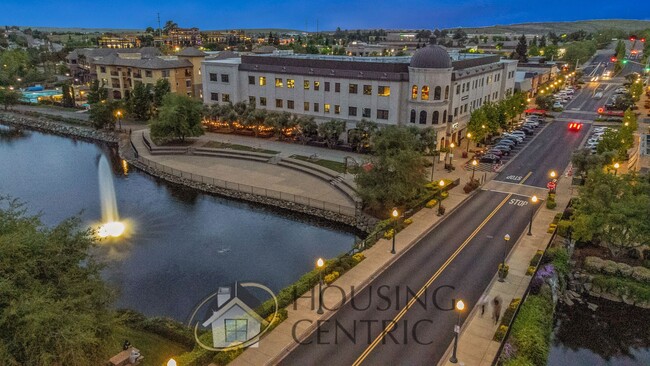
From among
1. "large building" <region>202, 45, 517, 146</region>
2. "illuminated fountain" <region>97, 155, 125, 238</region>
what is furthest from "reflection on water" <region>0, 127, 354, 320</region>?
"large building" <region>202, 45, 517, 146</region>

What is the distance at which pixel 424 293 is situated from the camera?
32531mm

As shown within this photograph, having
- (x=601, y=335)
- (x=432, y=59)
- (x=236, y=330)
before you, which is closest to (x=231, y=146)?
(x=432, y=59)

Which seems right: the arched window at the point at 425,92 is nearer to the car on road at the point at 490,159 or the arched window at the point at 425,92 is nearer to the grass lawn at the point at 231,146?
the car on road at the point at 490,159

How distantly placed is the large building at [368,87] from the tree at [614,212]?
3079 centimetres

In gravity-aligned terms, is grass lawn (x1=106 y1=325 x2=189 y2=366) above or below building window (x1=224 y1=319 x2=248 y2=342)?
below

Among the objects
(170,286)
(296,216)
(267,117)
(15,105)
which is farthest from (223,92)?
(15,105)

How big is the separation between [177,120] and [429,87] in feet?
120

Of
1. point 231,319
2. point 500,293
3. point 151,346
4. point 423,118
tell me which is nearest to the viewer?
point 151,346

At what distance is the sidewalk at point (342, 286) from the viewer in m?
26.4

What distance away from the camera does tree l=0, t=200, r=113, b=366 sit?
19.3 metres

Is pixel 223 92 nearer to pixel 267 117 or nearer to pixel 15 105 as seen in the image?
pixel 267 117

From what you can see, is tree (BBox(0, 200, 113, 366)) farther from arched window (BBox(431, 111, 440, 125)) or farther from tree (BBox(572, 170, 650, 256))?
arched window (BBox(431, 111, 440, 125))

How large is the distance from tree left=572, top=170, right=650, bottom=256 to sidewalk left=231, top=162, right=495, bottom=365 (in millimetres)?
12016

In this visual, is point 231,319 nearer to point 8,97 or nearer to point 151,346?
point 151,346
